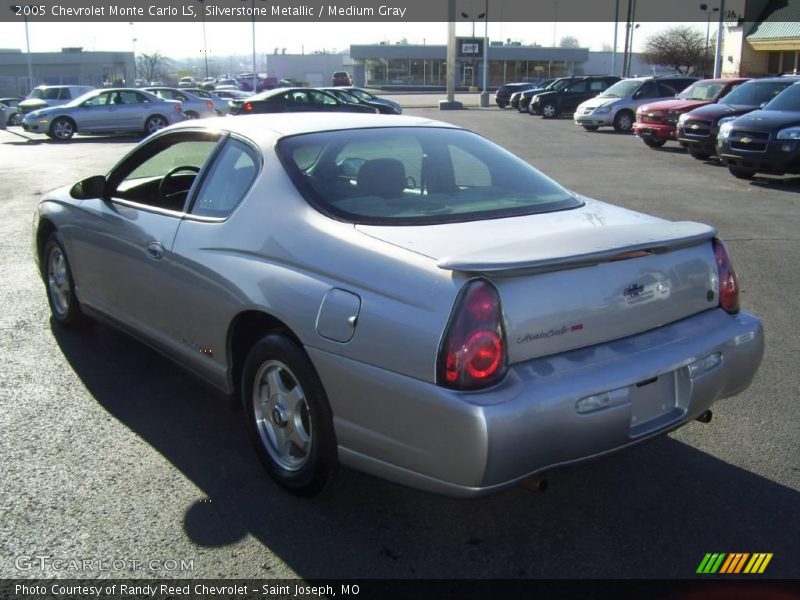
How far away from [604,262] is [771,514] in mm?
1297

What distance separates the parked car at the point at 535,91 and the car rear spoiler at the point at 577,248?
3316cm

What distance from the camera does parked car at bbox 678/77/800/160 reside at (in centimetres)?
1608

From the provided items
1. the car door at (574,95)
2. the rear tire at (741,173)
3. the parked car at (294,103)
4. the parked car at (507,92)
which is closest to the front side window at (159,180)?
the rear tire at (741,173)

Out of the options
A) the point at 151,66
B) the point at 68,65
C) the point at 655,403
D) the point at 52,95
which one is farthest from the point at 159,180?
the point at 151,66

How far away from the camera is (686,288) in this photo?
338cm

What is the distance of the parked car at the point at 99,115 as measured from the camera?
25.1 m

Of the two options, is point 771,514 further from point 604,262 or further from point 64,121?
point 64,121

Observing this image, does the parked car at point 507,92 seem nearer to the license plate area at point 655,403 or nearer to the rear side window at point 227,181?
the rear side window at point 227,181

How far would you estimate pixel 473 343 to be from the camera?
2795mm

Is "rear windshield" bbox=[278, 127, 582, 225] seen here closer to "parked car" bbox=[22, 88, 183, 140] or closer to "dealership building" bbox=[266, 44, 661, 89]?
"parked car" bbox=[22, 88, 183, 140]

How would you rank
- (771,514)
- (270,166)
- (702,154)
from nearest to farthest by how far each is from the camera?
(771,514), (270,166), (702,154)

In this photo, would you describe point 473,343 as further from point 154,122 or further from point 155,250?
point 154,122

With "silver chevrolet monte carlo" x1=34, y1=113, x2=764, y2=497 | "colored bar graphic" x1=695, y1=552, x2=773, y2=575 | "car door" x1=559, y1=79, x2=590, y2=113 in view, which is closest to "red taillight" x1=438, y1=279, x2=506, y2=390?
"silver chevrolet monte carlo" x1=34, y1=113, x2=764, y2=497

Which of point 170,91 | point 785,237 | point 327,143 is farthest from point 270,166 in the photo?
point 170,91
